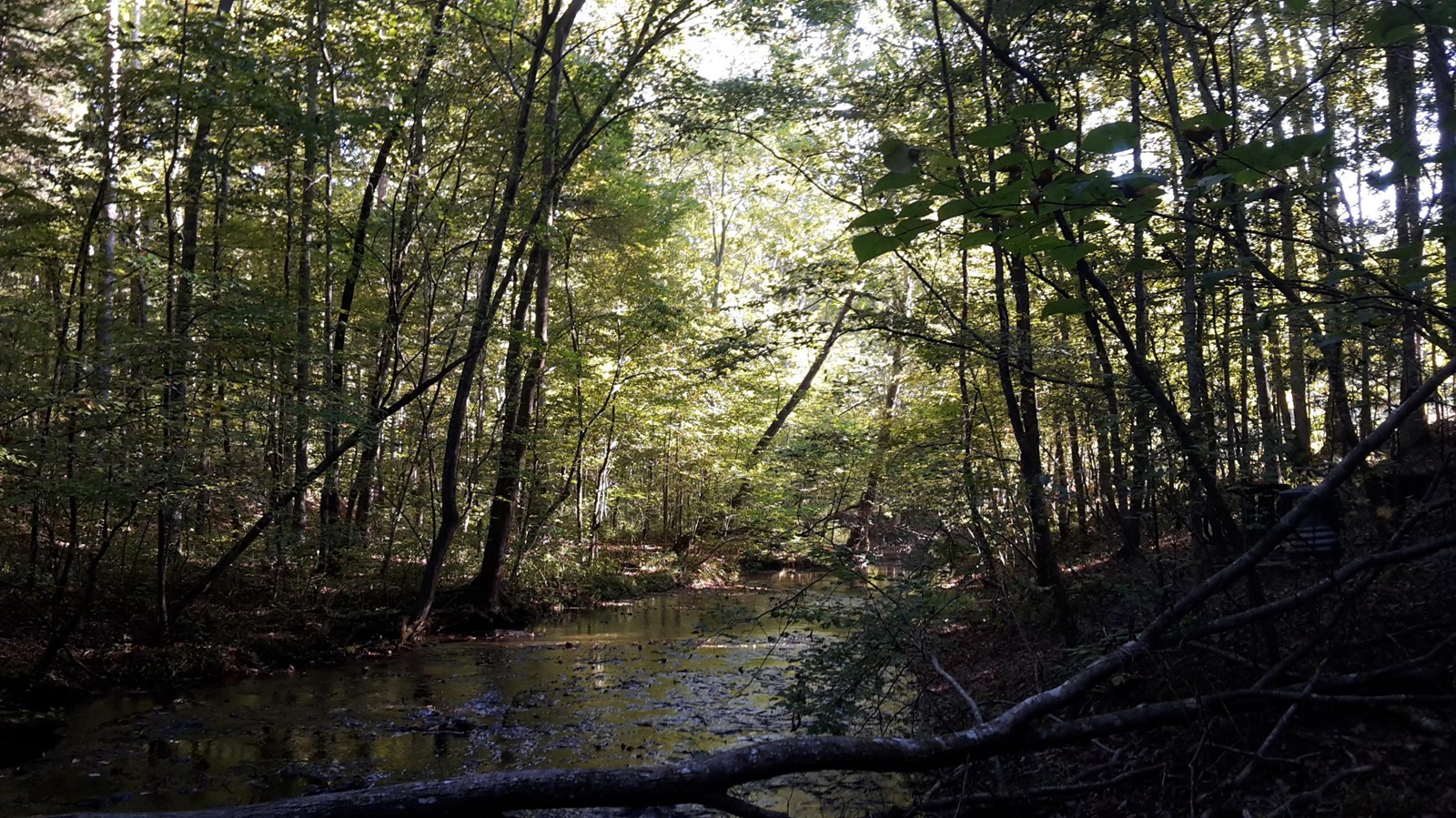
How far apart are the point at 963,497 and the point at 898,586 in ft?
5.68

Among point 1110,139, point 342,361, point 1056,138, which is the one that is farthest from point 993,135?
point 342,361

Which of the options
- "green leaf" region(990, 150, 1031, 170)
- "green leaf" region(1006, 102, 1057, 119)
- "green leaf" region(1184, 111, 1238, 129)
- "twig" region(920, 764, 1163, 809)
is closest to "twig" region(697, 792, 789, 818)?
"twig" region(920, 764, 1163, 809)

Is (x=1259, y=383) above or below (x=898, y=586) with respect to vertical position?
above

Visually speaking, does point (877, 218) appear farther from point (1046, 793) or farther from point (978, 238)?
point (1046, 793)

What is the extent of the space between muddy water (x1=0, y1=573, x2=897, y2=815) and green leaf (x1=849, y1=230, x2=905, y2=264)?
4.58 m

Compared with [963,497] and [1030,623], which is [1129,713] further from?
[1030,623]

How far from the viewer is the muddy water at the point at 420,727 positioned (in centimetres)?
600

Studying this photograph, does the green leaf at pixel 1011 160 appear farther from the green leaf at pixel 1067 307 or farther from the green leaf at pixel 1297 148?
the green leaf at pixel 1067 307

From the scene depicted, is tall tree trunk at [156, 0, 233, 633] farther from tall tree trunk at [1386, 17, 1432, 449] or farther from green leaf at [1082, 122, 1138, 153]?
tall tree trunk at [1386, 17, 1432, 449]

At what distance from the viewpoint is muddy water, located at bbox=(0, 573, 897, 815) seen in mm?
6004

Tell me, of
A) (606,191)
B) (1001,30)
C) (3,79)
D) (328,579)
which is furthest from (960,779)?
(606,191)

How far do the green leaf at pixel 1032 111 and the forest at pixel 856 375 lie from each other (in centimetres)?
1

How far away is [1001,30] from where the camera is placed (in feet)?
21.6

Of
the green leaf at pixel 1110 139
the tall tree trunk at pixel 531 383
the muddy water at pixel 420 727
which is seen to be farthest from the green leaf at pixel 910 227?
the tall tree trunk at pixel 531 383
